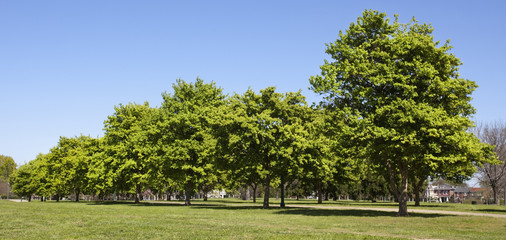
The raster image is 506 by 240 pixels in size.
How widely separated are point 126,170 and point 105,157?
606cm

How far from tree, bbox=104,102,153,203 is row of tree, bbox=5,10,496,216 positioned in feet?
0.58

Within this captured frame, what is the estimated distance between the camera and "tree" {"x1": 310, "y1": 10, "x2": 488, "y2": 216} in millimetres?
31234

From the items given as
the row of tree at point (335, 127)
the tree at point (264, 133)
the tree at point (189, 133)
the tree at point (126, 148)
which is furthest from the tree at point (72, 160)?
the tree at point (264, 133)

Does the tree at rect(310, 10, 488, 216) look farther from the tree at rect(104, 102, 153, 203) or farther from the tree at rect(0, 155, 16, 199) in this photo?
the tree at rect(0, 155, 16, 199)

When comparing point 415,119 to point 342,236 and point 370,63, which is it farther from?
point 342,236

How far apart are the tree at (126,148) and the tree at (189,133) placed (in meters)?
5.36

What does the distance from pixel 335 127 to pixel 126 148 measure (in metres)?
39.1

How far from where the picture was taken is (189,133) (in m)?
57.5

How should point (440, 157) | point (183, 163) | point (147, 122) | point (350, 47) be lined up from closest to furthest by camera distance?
point (440, 157) → point (350, 47) → point (183, 163) → point (147, 122)

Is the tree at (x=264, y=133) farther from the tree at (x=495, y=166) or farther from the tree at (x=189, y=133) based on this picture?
the tree at (x=495, y=166)

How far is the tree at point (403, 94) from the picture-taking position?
3123 centimetres

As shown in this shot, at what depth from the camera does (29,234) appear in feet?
57.8

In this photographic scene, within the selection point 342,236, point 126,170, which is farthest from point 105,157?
point 342,236

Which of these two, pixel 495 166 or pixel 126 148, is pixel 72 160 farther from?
pixel 495 166
